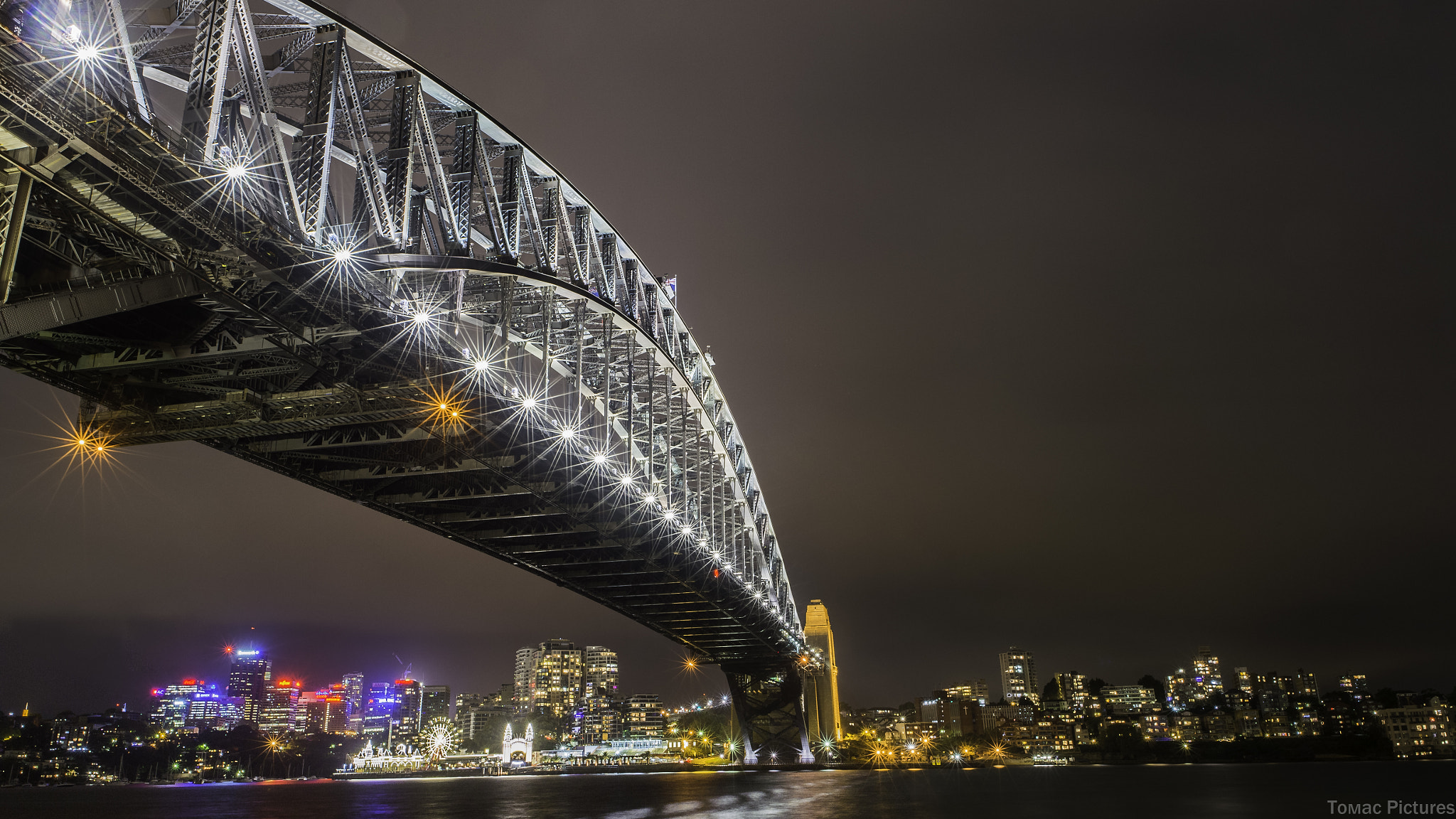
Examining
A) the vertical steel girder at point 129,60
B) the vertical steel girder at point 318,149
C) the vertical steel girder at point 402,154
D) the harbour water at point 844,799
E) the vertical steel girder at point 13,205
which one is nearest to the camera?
the vertical steel girder at point 13,205

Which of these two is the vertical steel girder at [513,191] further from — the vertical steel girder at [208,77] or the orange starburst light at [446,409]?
the vertical steel girder at [208,77]

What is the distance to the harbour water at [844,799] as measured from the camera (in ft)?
156

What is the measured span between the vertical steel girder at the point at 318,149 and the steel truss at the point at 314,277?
68mm

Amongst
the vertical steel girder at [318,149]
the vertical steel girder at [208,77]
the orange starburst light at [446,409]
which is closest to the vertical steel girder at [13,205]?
the vertical steel girder at [208,77]

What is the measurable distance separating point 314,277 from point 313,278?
0.12 ft

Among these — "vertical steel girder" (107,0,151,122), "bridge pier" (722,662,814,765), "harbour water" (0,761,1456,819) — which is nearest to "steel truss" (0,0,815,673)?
"vertical steel girder" (107,0,151,122)

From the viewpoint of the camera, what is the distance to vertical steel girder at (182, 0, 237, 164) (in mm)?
15453

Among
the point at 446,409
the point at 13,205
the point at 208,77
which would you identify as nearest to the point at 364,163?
the point at 208,77

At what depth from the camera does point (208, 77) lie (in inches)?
621

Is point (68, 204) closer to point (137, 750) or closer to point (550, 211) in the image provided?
point (550, 211)

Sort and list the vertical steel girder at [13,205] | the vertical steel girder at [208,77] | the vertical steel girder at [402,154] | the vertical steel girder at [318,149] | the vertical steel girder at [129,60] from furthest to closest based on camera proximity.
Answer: the vertical steel girder at [402,154], the vertical steel girder at [318,149], the vertical steel girder at [208,77], the vertical steel girder at [129,60], the vertical steel girder at [13,205]

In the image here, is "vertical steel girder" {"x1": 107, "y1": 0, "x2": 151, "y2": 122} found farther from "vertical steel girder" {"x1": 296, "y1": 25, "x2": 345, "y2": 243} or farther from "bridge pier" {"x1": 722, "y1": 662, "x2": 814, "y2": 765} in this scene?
"bridge pier" {"x1": 722, "y1": 662, "x2": 814, "y2": 765}

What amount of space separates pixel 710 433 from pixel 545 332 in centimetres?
2609

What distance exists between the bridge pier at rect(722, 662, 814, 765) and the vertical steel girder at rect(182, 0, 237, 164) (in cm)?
8000
